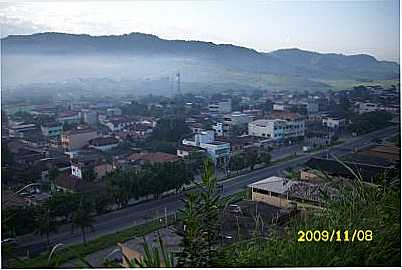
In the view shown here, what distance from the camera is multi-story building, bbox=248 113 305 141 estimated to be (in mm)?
2479

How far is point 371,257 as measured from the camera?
5.96 feet

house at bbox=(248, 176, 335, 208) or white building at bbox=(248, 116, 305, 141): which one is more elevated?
white building at bbox=(248, 116, 305, 141)

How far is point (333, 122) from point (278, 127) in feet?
0.98

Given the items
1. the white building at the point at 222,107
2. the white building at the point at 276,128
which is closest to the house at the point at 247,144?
the white building at the point at 276,128

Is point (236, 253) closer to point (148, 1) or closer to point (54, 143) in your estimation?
point (54, 143)

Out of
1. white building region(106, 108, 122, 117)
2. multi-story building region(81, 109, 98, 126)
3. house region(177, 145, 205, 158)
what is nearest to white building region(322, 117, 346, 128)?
house region(177, 145, 205, 158)

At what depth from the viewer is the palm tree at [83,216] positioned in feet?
7.06

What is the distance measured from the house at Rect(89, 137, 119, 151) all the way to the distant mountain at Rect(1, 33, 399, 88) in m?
0.31

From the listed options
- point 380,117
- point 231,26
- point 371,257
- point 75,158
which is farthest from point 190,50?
point 371,257

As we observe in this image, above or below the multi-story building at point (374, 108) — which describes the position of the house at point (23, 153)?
below

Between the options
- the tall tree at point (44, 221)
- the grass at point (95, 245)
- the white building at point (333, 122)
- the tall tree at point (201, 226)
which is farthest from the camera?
the white building at point (333, 122)

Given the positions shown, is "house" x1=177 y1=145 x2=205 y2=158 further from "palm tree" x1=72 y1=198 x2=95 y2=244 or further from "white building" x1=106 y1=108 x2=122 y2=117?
"palm tree" x1=72 y1=198 x2=95 y2=244

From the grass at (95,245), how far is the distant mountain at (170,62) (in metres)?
0.75

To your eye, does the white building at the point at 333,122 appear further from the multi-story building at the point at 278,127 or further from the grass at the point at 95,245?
the grass at the point at 95,245
